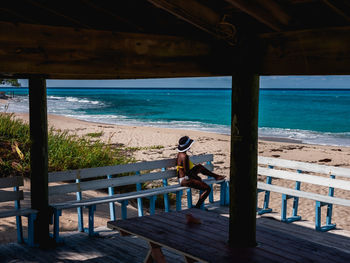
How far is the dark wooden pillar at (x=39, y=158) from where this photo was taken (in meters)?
5.20

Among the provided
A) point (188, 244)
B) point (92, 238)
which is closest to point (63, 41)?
point (188, 244)

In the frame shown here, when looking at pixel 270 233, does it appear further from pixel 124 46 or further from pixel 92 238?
pixel 92 238

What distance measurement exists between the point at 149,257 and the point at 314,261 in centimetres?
158

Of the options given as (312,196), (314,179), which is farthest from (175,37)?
(314,179)

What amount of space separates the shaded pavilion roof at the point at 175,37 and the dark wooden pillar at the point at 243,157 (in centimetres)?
17

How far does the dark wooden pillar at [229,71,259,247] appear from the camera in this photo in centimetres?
355

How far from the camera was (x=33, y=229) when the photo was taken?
529 centimetres

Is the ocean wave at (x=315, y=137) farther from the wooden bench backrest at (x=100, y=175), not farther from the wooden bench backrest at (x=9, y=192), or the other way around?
the wooden bench backrest at (x=9, y=192)

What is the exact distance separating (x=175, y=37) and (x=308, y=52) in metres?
1.16

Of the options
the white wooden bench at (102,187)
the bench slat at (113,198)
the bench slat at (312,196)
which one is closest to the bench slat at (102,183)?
the white wooden bench at (102,187)

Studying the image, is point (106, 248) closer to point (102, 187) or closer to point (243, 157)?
point (102, 187)

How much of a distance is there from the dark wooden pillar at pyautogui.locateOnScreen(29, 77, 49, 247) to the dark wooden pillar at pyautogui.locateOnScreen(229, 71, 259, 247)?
8.29ft

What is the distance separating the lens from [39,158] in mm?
5332

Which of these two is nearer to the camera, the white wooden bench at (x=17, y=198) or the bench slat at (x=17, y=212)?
the bench slat at (x=17, y=212)
